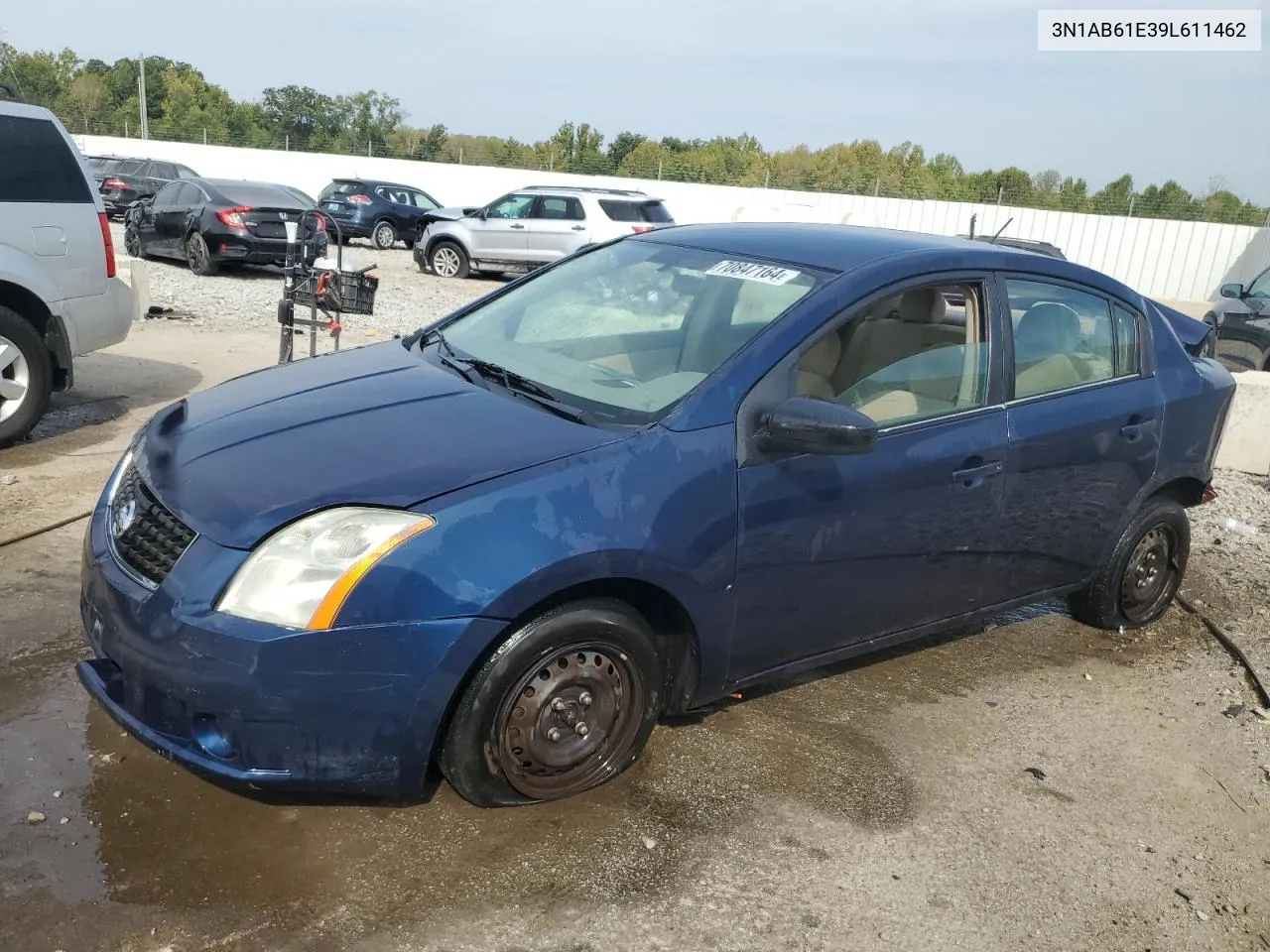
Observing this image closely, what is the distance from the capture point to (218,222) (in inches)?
596

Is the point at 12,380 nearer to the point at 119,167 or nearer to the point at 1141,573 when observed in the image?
the point at 1141,573

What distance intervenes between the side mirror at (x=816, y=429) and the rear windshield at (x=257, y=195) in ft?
45.9

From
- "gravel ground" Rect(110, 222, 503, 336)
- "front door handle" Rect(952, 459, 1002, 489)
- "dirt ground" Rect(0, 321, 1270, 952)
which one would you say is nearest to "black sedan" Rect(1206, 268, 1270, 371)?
"dirt ground" Rect(0, 321, 1270, 952)

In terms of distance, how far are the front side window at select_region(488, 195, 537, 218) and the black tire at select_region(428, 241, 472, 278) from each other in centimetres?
84

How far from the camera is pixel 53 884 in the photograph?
106 inches

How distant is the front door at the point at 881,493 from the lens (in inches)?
132

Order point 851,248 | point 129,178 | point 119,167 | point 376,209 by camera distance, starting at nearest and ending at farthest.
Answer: point 851,248 < point 376,209 < point 129,178 < point 119,167

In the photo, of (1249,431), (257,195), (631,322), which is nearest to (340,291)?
(631,322)

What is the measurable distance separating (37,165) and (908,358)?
5.39 m

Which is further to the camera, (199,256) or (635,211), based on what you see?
(635,211)

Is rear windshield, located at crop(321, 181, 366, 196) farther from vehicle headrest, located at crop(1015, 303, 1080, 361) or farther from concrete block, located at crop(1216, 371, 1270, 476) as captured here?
vehicle headrest, located at crop(1015, 303, 1080, 361)

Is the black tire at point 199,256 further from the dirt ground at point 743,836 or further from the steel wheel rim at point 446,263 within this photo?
the dirt ground at point 743,836

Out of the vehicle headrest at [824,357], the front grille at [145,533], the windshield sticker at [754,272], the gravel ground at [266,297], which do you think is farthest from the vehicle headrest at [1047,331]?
the gravel ground at [266,297]

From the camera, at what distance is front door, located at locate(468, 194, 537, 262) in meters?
18.8
